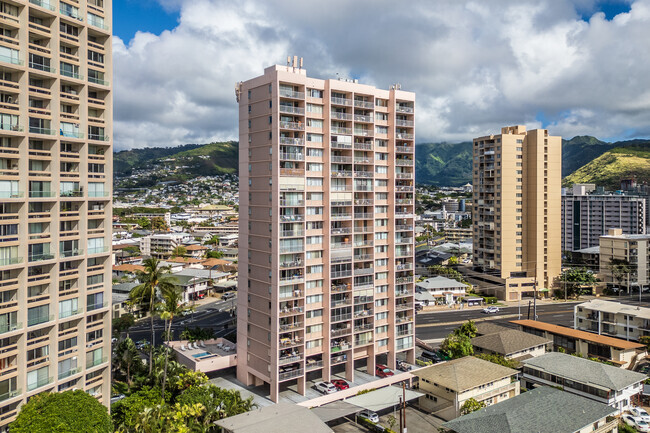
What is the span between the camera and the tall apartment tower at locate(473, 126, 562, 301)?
398ft

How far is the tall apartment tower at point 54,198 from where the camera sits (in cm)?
3731

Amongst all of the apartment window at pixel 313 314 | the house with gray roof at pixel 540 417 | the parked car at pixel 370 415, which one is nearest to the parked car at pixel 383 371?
the parked car at pixel 370 415

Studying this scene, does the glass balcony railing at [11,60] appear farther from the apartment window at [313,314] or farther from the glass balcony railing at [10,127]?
the apartment window at [313,314]

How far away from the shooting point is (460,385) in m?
52.5

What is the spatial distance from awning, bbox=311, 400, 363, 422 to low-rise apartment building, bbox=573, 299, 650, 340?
52.0 m

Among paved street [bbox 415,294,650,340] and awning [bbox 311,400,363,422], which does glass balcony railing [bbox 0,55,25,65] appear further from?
paved street [bbox 415,294,650,340]

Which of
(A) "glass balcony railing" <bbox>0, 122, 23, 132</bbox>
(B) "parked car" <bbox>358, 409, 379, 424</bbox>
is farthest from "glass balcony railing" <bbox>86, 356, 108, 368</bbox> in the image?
(B) "parked car" <bbox>358, 409, 379, 424</bbox>

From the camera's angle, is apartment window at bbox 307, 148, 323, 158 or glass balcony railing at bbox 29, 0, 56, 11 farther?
apartment window at bbox 307, 148, 323, 158

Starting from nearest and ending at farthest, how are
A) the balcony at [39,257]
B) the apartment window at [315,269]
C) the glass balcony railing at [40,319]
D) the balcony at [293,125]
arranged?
the glass balcony railing at [40,319], the balcony at [39,257], the balcony at [293,125], the apartment window at [315,269]

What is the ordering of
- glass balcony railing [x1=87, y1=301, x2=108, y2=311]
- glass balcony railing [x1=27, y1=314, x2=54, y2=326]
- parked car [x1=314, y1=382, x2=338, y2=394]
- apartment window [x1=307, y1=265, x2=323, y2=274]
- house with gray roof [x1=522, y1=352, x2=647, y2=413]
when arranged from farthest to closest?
1. apartment window [x1=307, y1=265, x2=323, y2=274]
2. parked car [x1=314, y1=382, x2=338, y2=394]
3. house with gray roof [x1=522, y1=352, x2=647, y2=413]
4. glass balcony railing [x1=87, y1=301, x2=108, y2=311]
5. glass balcony railing [x1=27, y1=314, x2=54, y2=326]

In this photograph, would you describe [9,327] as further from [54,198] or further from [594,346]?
[594,346]

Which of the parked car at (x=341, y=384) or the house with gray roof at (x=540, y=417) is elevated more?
the house with gray roof at (x=540, y=417)

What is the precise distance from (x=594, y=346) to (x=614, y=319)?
1307 cm

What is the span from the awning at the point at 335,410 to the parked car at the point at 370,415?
5.54 ft
